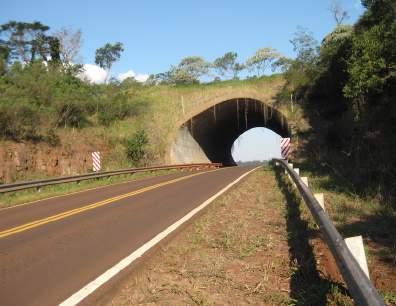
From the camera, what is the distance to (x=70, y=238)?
830cm

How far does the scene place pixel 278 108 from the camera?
4162 centimetres

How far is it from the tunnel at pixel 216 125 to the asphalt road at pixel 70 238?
93.1ft

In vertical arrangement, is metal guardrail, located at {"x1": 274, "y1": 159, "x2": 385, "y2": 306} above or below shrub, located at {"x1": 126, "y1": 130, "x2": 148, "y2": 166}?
below

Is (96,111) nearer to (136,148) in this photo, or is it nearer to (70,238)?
(136,148)

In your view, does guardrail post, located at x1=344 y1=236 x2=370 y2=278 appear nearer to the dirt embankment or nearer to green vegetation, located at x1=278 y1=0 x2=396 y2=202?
green vegetation, located at x1=278 y1=0 x2=396 y2=202

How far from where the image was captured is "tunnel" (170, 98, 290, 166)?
42.7 m

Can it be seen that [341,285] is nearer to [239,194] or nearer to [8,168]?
[239,194]

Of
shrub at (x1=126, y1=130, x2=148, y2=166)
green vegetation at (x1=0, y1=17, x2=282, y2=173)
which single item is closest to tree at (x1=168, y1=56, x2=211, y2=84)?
green vegetation at (x1=0, y1=17, x2=282, y2=173)

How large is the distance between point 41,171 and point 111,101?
1540cm

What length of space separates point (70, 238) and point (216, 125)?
40.1 meters

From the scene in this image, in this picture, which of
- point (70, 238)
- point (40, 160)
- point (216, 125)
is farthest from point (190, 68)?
point (70, 238)

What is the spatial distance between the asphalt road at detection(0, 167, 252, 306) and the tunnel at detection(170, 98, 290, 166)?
1117 inches

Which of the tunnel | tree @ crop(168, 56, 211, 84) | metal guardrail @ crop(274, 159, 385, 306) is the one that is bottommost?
metal guardrail @ crop(274, 159, 385, 306)

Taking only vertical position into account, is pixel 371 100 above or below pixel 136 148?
above
